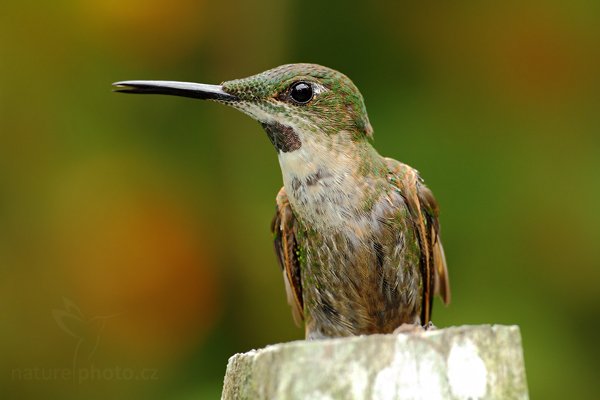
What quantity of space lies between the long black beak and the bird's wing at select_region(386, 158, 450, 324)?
0.80 m

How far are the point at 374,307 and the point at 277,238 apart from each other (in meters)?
0.57

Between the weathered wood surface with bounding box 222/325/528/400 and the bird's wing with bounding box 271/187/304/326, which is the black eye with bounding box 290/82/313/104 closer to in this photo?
the bird's wing with bounding box 271/187/304/326

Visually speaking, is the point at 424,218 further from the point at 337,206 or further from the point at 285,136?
the point at 285,136

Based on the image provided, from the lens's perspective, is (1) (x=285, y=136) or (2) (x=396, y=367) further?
(1) (x=285, y=136)

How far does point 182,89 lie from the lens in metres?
3.17

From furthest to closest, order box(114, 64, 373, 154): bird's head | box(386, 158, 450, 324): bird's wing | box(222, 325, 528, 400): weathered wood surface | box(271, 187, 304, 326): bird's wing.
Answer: box(271, 187, 304, 326): bird's wing, box(386, 158, 450, 324): bird's wing, box(114, 64, 373, 154): bird's head, box(222, 325, 528, 400): weathered wood surface

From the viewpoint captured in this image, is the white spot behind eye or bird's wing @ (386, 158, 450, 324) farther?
bird's wing @ (386, 158, 450, 324)

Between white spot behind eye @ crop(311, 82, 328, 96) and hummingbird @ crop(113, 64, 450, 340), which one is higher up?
white spot behind eye @ crop(311, 82, 328, 96)

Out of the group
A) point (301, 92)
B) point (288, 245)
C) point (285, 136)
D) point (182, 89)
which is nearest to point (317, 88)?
point (301, 92)

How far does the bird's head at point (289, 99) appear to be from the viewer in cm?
318

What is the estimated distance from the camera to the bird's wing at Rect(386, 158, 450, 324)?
11.5ft

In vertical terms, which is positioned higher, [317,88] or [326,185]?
[317,88]

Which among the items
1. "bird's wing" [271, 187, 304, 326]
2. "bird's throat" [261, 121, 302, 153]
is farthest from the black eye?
"bird's wing" [271, 187, 304, 326]

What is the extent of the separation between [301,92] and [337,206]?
0.46 meters
